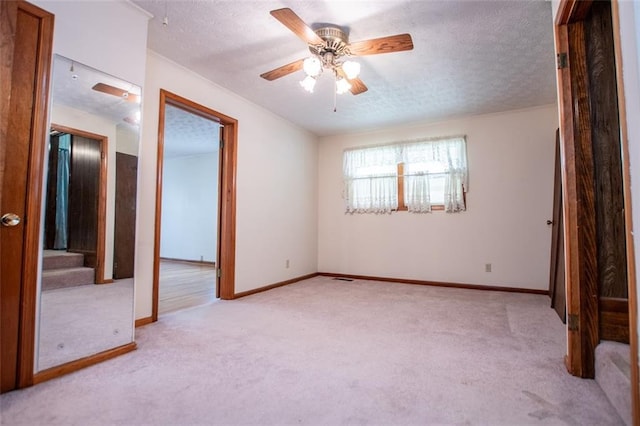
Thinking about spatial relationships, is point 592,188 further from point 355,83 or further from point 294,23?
point 294,23

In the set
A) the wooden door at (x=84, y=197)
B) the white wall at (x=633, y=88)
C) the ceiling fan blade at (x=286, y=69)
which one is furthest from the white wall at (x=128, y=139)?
the white wall at (x=633, y=88)

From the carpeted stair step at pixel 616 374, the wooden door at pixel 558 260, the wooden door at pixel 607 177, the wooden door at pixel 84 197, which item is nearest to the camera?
the carpeted stair step at pixel 616 374

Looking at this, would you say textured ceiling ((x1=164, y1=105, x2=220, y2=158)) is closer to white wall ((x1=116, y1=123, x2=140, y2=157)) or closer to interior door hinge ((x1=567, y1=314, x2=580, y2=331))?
white wall ((x1=116, y1=123, x2=140, y2=157))

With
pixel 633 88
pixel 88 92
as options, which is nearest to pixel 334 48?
pixel 88 92

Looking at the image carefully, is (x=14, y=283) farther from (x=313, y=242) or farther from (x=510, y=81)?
(x=510, y=81)

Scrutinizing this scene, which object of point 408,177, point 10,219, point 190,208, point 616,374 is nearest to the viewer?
point 616,374

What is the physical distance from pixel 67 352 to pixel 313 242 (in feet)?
12.2

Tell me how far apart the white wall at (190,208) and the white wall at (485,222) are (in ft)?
10.6

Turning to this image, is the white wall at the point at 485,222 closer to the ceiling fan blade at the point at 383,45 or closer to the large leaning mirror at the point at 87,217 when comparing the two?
the ceiling fan blade at the point at 383,45

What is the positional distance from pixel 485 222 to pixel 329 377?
3434 mm

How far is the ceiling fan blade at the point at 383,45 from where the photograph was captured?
2.03 metres

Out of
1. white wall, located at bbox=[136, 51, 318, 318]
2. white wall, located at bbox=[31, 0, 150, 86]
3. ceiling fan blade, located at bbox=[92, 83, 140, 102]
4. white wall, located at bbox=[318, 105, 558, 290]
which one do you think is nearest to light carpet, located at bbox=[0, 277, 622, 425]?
white wall, located at bbox=[136, 51, 318, 318]

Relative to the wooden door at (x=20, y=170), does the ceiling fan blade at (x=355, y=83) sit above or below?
above

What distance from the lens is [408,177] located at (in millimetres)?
4656
